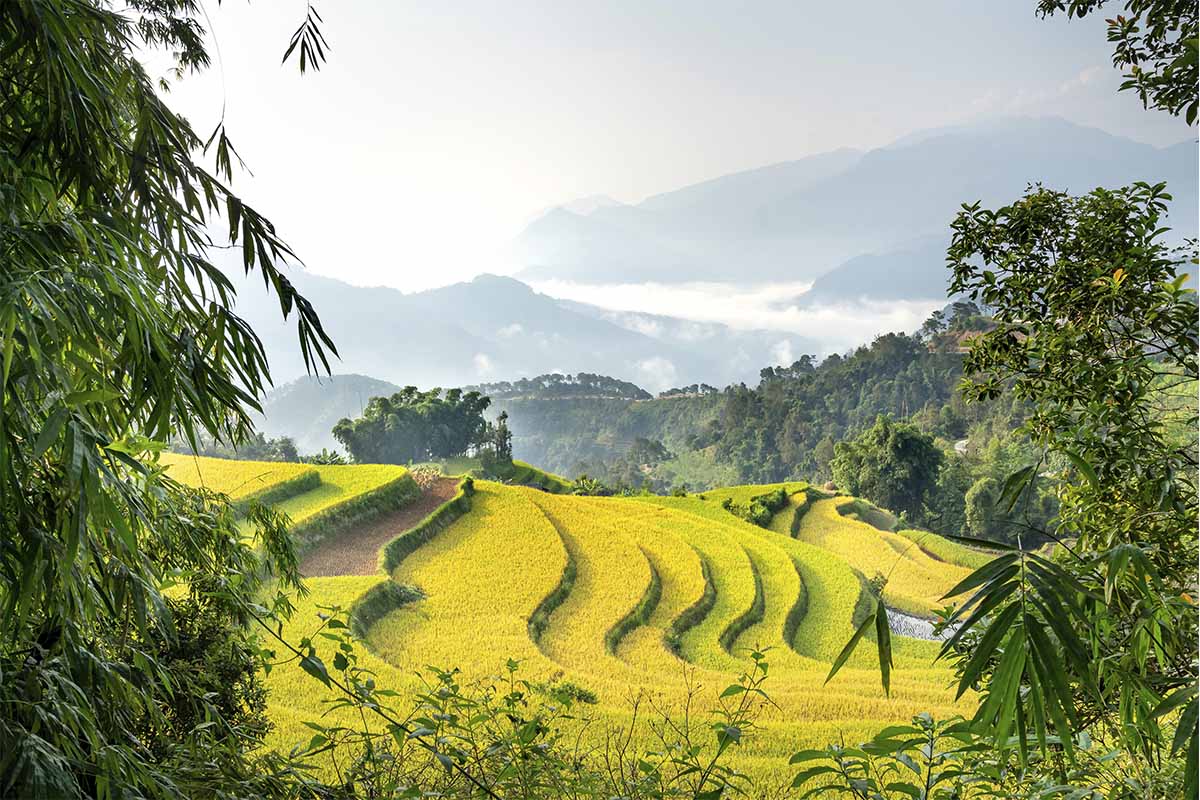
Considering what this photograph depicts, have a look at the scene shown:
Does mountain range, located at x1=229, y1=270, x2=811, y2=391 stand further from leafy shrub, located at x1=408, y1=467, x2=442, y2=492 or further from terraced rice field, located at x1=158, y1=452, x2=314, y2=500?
terraced rice field, located at x1=158, y1=452, x2=314, y2=500

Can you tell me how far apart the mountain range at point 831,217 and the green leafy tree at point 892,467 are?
331 centimetres

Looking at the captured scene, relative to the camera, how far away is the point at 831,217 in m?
11.9

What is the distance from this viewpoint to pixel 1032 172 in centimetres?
1005

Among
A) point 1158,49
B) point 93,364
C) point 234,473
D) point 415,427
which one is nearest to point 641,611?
point 234,473

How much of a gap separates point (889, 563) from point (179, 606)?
6567 mm

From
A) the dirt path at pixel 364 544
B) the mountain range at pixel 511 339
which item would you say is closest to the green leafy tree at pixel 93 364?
the dirt path at pixel 364 544

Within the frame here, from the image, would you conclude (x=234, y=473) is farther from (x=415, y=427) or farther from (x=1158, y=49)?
(x=1158, y=49)

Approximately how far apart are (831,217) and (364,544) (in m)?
9.28

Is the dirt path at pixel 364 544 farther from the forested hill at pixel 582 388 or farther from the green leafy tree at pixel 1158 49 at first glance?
the forested hill at pixel 582 388

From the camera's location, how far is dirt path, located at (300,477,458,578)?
5309 mm

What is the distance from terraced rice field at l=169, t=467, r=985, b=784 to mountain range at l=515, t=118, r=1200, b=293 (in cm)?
511

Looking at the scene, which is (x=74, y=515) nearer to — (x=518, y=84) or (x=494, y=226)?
(x=518, y=84)

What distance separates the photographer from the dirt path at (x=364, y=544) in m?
5.31

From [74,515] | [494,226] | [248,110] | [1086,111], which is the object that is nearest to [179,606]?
[74,515]
